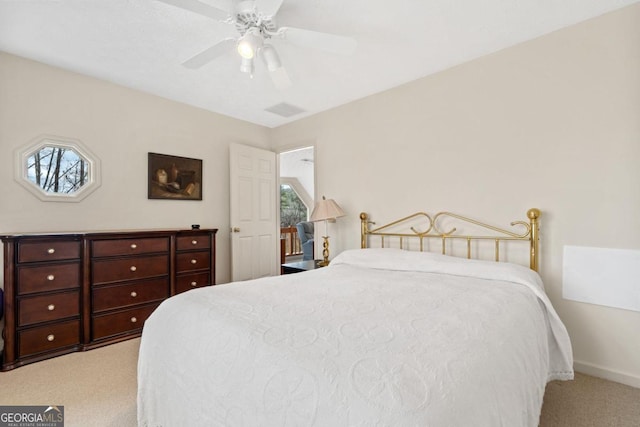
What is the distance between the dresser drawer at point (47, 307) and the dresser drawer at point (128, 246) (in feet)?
1.26

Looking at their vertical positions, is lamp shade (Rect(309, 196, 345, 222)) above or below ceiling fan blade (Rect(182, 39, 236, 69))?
below

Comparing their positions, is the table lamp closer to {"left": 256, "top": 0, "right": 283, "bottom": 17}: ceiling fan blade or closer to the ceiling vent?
the ceiling vent

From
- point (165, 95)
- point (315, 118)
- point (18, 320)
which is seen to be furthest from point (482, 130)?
point (18, 320)

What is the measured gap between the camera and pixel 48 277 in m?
2.41

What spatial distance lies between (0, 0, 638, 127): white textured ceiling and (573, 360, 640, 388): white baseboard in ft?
8.17

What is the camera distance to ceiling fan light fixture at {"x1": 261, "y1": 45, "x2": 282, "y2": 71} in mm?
1942

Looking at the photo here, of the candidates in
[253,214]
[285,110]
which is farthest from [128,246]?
Result: [285,110]

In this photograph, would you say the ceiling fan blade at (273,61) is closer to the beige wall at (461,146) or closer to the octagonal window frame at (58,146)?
the beige wall at (461,146)

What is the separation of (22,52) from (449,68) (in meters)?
3.71

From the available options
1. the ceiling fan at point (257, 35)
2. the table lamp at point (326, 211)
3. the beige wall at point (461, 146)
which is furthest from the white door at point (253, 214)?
the ceiling fan at point (257, 35)

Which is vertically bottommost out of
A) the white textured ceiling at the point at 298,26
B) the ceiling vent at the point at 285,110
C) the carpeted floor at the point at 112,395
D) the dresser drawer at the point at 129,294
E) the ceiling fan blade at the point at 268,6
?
the carpeted floor at the point at 112,395

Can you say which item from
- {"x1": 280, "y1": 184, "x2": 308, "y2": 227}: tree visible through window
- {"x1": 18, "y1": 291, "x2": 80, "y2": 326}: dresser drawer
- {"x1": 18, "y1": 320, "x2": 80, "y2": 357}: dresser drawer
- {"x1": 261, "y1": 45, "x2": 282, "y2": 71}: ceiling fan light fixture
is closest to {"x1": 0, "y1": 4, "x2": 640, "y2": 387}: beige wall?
{"x1": 18, "y1": 291, "x2": 80, "y2": 326}: dresser drawer

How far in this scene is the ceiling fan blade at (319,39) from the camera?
182cm

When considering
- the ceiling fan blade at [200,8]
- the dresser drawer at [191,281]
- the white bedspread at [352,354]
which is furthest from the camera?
the dresser drawer at [191,281]
